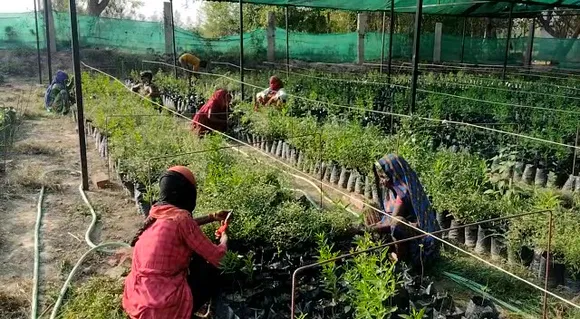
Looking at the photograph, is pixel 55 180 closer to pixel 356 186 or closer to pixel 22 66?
pixel 356 186

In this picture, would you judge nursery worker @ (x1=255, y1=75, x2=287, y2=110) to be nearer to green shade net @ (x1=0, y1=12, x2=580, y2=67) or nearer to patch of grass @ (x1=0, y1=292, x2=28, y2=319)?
patch of grass @ (x1=0, y1=292, x2=28, y2=319)

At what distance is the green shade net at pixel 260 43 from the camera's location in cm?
1928

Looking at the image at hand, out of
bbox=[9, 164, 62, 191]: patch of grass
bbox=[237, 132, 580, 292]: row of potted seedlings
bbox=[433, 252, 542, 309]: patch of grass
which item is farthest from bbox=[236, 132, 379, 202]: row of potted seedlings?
bbox=[9, 164, 62, 191]: patch of grass

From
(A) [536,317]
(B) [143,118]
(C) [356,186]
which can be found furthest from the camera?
(B) [143,118]

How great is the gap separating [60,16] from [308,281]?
20.0 meters

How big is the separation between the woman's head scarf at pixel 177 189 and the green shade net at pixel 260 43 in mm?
17535

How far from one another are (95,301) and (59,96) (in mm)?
7920

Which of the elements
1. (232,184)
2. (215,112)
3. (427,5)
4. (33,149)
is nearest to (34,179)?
(33,149)

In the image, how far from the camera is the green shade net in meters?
19.3

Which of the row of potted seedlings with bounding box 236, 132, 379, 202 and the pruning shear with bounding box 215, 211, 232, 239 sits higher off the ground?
the pruning shear with bounding box 215, 211, 232, 239

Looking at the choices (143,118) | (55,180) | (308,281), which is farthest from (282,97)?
(308,281)

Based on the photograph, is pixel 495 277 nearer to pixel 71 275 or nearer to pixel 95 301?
pixel 95 301

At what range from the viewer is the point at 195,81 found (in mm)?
12508

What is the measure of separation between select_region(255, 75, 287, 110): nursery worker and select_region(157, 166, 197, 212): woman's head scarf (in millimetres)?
5253
